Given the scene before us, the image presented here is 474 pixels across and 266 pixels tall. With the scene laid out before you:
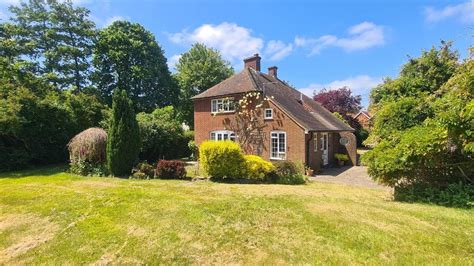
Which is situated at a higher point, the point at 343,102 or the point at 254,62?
the point at 254,62

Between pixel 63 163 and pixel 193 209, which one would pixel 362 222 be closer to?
pixel 193 209

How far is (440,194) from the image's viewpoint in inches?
310

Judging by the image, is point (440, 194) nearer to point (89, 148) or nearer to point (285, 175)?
point (285, 175)

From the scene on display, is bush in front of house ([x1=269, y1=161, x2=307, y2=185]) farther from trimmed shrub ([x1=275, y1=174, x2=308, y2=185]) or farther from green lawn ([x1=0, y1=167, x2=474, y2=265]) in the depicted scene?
green lawn ([x1=0, y1=167, x2=474, y2=265])

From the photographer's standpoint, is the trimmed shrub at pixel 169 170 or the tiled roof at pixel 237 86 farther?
the tiled roof at pixel 237 86

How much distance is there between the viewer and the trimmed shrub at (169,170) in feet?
42.4

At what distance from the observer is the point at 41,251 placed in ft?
17.0

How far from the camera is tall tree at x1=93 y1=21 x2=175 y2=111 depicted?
31.2 metres

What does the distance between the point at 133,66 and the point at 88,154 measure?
20525 millimetres

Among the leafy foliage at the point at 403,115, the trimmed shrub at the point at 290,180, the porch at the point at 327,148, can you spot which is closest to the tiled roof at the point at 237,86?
the porch at the point at 327,148

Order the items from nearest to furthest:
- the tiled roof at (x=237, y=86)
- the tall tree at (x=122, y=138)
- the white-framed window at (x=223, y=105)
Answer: the tall tree at (x=122, y=138)
the tiled roof at (x=237, y=86)
the white-framed window at (x=223, y=105)

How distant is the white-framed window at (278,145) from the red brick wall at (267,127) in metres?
0.24

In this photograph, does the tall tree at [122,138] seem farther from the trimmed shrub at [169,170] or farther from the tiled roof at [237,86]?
the tiled roof at [237,86]

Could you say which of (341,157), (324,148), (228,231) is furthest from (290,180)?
(341,157)
